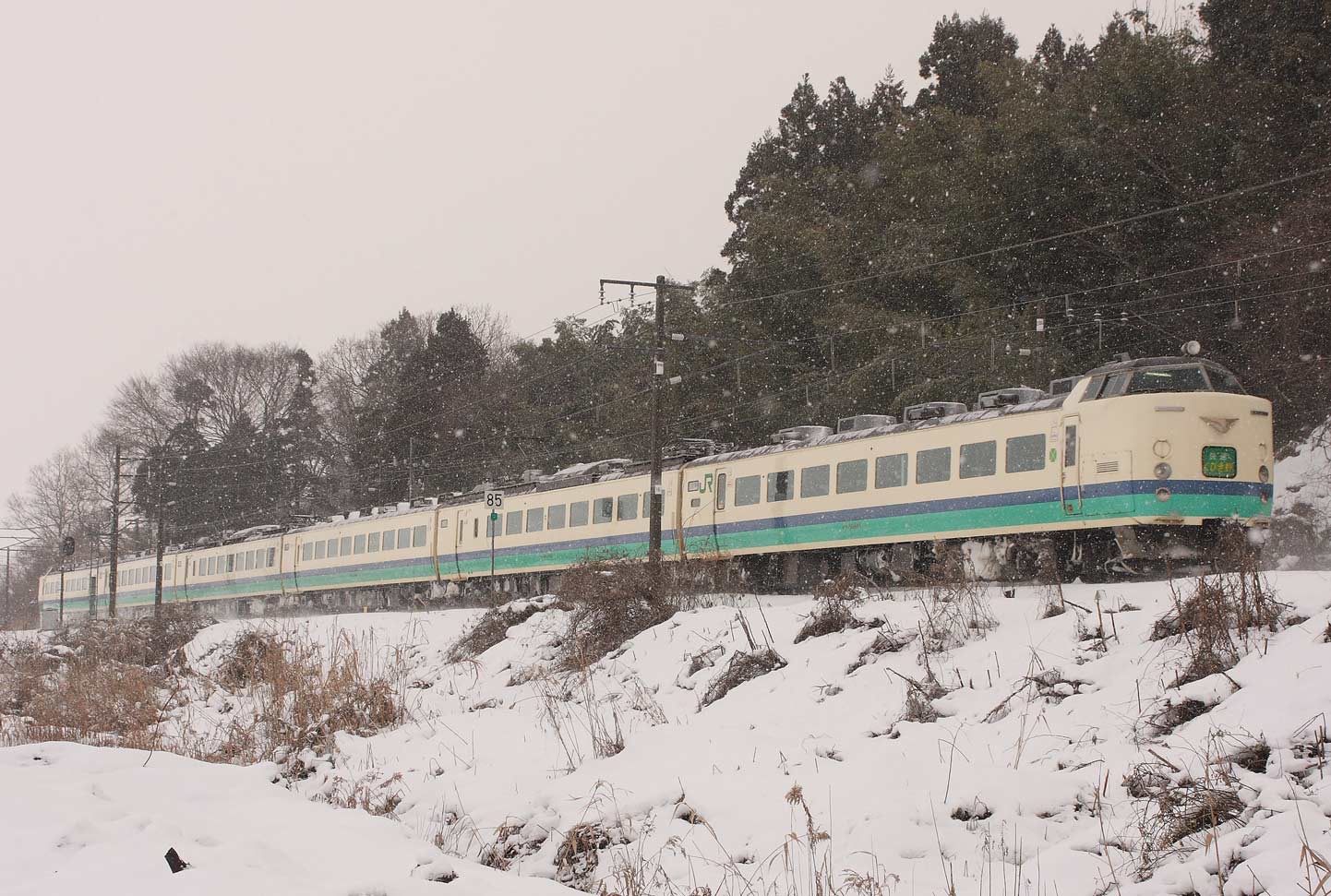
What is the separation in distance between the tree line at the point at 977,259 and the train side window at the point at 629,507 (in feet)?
27.6

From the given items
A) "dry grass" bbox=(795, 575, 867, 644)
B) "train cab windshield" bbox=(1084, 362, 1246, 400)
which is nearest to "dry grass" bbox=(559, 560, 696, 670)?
"dry grass" bbox=(795, 575, 867, 644)

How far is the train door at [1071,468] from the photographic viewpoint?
15688mm

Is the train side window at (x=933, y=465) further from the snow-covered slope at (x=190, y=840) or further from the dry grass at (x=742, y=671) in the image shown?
the snow-covered slope at (x=190, y=840)

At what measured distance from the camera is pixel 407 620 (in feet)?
71.9

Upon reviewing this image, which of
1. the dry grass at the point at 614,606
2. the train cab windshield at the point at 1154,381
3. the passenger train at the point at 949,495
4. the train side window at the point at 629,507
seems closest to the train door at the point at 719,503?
the passenger train at the point at 949,495

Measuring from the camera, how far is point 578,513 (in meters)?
26.8

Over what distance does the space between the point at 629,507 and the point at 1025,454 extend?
10123 millimetres

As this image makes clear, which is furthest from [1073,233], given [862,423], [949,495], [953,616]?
[953,616]

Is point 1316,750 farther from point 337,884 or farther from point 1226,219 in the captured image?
point 1226,219

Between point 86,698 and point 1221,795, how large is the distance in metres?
14.5

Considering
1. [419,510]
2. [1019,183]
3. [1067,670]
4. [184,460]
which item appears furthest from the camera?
[184,460]

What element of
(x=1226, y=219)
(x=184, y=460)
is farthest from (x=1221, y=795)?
(x=184, y=460)

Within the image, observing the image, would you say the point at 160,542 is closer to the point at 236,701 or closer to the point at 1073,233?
the point at 236,701

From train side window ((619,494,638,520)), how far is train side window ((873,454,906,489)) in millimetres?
6811
